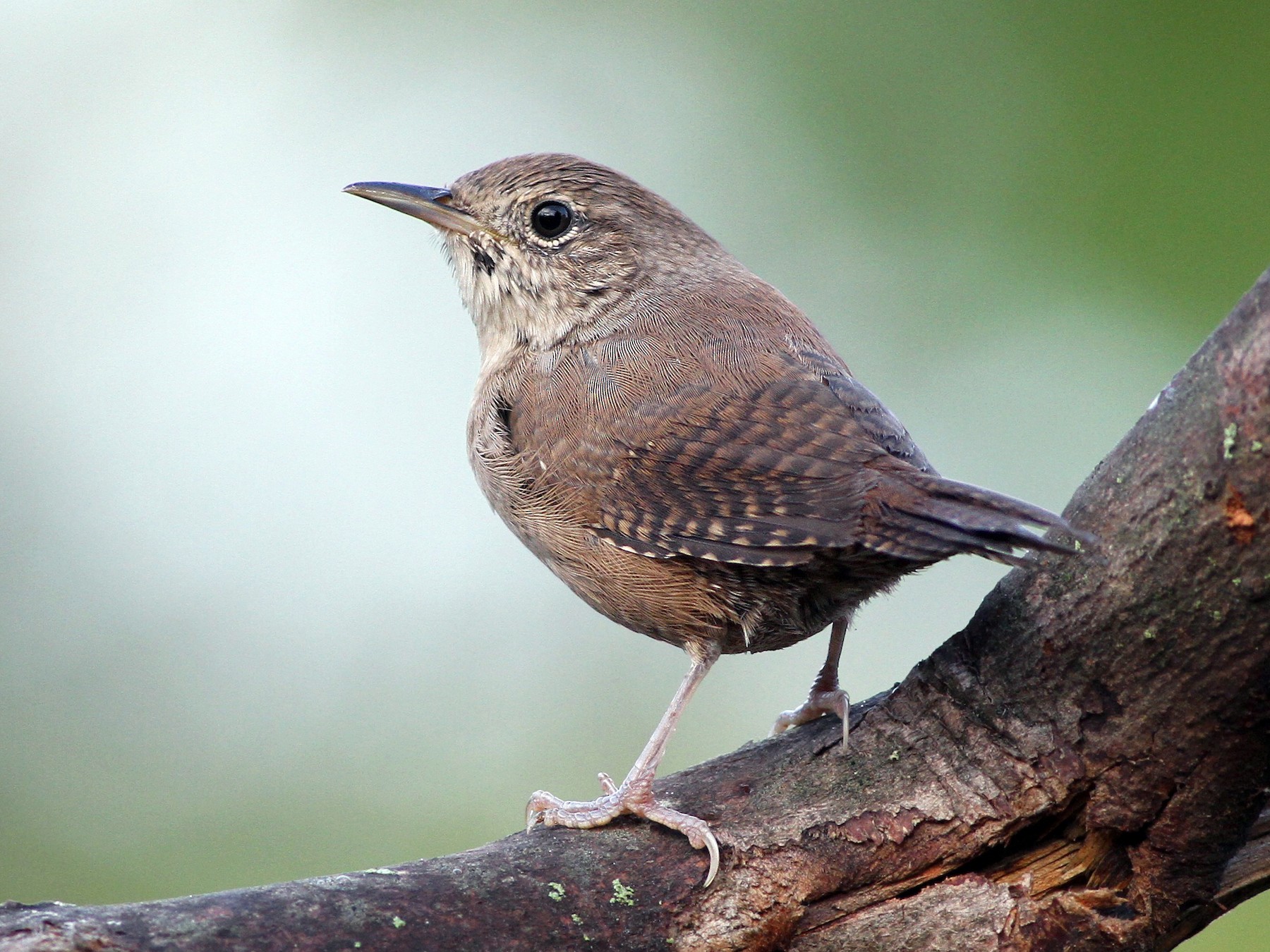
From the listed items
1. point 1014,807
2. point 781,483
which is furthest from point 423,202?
point 1014,807

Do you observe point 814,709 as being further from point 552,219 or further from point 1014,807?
point 552,219

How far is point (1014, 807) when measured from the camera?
2580 millimetres

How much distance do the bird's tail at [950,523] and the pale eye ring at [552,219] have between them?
71.6 inches

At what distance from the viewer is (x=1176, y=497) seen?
2215mm

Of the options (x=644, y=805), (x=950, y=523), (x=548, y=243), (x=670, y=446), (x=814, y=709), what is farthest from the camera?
(x=548, y=243)

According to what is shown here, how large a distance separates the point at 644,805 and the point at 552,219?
2209mm

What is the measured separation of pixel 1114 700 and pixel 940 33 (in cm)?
441

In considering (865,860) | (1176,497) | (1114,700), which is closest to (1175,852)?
(1114,700)

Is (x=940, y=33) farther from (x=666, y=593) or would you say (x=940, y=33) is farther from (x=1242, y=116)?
(x=666, y=593)

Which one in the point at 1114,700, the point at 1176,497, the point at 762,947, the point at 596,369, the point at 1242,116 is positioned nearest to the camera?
the point at 1176,497

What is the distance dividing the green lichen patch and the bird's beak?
246 cm

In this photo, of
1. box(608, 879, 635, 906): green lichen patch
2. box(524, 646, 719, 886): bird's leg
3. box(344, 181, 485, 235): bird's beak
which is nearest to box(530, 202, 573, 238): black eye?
box(344, 181, 485, 235): bird's beak

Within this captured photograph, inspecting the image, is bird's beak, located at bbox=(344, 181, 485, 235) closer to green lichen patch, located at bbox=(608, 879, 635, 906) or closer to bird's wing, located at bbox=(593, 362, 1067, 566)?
bird's wing, located at bbox=(593, 362, 1067, 566)

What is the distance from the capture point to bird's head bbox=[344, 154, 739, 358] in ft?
13.2
